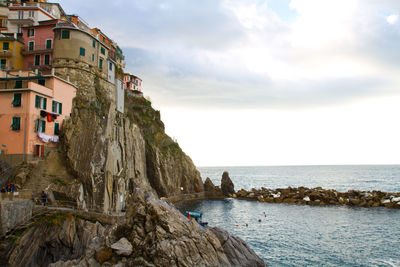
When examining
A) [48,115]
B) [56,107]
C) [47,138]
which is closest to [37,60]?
[56,107]

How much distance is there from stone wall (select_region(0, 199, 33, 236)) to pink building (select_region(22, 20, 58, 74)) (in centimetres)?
2919

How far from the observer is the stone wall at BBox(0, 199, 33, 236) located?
2609 cm

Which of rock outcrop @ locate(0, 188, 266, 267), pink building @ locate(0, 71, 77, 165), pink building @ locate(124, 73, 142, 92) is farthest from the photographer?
pink building @ locate(124, 73, 142, 92)

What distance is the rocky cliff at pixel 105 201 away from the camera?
20609 mm

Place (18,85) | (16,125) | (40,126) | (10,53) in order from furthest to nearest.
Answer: (10,53)
(18,85)
(40,126)
(16,125)

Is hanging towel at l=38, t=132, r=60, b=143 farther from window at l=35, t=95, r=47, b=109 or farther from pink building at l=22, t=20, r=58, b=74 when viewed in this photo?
pink building at l=22, t=20, r=58, b=74

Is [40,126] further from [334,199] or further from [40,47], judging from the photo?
[334,199]

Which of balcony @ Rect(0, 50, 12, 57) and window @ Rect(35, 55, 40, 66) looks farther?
window @ Rect(35, 55, 40, 66)

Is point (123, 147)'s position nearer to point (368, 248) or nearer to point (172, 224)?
point (172, 224)

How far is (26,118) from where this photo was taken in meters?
37.8

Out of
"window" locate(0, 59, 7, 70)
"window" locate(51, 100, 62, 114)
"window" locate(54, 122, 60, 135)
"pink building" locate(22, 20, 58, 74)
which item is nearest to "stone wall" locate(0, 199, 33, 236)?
"window" locate(54, 122, 60, 135)

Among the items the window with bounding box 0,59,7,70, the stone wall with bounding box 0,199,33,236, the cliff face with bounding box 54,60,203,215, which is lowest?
the stone wall with bounding box 0,199,33,236

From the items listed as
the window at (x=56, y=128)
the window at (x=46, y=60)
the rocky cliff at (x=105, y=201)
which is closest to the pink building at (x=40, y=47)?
the window at (x=46, y=60)

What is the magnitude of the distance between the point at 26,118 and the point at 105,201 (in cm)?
1627
